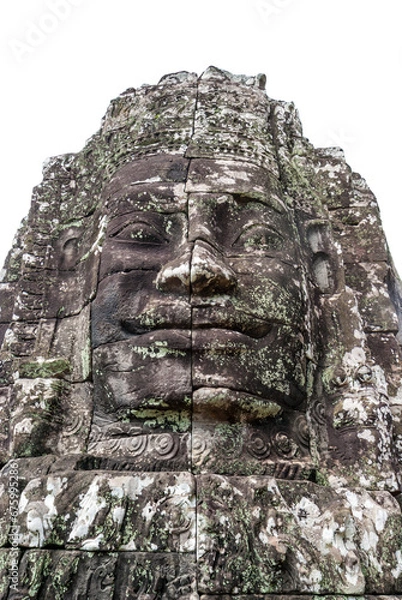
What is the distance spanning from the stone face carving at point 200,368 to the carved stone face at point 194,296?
0.05ft

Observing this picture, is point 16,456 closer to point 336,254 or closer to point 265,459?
point 265,459

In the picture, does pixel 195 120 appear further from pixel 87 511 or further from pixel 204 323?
pixel 87 511

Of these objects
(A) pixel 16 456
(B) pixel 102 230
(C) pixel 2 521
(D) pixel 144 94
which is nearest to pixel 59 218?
(B) pixel 102 230

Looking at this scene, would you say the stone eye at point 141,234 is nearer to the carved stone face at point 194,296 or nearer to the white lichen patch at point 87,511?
the carved stone face at point 194,296

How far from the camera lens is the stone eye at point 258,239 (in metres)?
4.23

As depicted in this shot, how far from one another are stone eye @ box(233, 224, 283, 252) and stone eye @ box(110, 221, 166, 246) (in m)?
0.59

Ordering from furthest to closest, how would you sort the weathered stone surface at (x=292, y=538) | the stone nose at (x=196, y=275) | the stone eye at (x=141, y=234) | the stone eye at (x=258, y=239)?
→ the stone eye at (x=258, y=239) → the stone eye at (x=141, y=234) → the stone nose at (x=196, y=275) → the weathered stone surface at (x=292, y=538)

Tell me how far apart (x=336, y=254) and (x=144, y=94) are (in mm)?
2395

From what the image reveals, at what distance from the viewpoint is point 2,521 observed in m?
3.18

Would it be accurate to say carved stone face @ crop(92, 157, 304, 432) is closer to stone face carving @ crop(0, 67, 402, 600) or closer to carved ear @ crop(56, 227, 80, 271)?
Answer: stone face carving @ crop(0, 67, 402, 600)

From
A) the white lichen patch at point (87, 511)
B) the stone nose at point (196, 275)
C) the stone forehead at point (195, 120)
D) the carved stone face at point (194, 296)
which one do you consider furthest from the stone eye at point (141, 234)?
the white lichen patch at point (87, 511)

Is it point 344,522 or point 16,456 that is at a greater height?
point 16,456

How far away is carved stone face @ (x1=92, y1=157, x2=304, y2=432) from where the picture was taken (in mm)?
3600

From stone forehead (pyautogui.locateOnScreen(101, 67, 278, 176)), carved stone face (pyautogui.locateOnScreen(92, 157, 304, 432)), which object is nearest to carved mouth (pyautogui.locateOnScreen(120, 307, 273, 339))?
carved stone face (pyautogui.locateOnScreen(92, 157, 304, 432))
